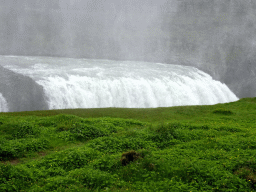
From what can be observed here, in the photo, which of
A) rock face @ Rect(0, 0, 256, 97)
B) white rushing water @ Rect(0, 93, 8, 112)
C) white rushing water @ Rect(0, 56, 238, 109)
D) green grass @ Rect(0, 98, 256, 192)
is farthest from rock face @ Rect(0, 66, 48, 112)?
rock face @ Rect(0, 0, 256, 97)

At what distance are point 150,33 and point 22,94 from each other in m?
52.3

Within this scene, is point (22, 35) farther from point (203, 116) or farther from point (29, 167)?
point (29, 167)

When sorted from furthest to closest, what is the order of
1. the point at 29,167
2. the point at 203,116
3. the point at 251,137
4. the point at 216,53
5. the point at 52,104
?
1. the point at 216,53
2. the point at 52,104
3. the point at 203,116
4. the point at 251,137
5. the point at 29,167

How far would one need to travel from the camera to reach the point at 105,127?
13023 millimetres

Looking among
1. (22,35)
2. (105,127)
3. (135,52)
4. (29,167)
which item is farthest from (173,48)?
(29,167)

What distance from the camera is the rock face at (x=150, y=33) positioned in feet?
176

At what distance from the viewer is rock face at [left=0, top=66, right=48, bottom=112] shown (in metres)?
21.5

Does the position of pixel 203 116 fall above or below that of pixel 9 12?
below

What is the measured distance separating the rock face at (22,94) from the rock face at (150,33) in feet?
94.1

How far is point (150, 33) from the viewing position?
224 feet

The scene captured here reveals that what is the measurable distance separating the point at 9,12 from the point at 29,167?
57.3 meters

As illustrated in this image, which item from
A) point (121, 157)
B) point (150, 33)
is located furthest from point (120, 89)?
point (150, 33)

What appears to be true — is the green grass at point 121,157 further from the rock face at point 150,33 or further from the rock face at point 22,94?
the rock face at point 150,33

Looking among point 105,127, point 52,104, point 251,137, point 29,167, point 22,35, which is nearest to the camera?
point 29,167
